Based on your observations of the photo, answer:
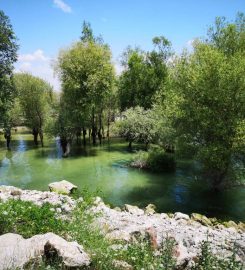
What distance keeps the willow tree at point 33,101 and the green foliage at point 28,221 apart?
3845 cm

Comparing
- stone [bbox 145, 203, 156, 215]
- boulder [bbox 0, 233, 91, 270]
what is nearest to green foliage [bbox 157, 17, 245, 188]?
stone [bbox 145, 203, 156, 215]

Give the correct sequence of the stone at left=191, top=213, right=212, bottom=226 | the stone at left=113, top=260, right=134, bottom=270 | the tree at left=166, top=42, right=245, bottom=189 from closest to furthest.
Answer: the stone at left=113, top=260, right=134, bottom=270 → the stone at left=191, top=213, right=212, bottom=226 → the tree at left=166, top=42, right=245, bottom=189

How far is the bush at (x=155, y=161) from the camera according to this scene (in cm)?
3275

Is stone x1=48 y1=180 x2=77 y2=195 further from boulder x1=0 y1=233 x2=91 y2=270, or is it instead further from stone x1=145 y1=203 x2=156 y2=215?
boulder x1=0 y1=233 x2=91 y2=270

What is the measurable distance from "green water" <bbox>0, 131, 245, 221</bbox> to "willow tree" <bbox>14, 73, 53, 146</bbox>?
22.1ft

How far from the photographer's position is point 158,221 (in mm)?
17125

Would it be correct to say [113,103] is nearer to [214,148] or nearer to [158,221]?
[214,148]

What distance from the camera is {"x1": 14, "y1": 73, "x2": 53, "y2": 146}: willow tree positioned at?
50000 millimetres

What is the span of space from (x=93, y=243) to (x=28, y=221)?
317cm

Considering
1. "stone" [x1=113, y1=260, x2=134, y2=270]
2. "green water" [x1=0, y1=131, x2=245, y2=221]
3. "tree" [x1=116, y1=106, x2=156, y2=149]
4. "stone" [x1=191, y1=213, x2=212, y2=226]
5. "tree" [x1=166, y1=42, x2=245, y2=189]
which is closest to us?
"stone" [x1=113, y1=260, x2=134, y2=270]

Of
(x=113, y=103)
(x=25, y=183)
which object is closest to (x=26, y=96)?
(x=113, y=103)

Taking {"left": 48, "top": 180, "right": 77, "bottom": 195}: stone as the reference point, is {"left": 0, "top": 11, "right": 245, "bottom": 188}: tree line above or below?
above

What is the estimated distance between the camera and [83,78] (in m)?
43.7

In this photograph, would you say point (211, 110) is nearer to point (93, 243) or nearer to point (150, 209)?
point (150, 209)
